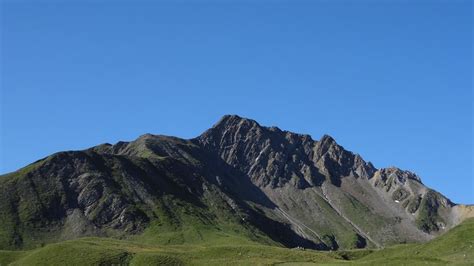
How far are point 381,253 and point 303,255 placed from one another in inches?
1300

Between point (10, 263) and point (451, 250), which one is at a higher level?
point (451, 250)

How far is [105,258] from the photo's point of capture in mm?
122750

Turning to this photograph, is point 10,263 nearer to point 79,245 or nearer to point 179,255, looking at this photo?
point 79,245

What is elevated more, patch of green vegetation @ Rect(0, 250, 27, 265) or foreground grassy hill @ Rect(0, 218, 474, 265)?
foreground grassy hill @ Rect(0, 218, 474, 265)

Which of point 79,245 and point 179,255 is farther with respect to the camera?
point 79,245

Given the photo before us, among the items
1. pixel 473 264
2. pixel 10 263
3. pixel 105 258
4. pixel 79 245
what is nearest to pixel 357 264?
pixel 473 264

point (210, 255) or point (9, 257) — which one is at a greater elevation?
point (210, 255)

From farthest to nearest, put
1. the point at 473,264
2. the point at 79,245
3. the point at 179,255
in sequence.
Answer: the point at 79,245
the point at 179,255
the point at 473,264

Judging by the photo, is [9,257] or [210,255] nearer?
[210,255]

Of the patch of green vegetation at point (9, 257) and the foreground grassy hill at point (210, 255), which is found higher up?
the foreground grassy hill at point (210, 255)

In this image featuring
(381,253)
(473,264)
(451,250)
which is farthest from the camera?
(381,253)

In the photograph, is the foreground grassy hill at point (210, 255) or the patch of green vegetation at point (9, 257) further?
the patch of green vegetation at point (9, 257)

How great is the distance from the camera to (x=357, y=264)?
345ft

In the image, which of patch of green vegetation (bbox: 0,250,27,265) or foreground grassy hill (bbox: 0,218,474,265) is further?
patch of green vegetation (bbox: 0,250,27,265)
